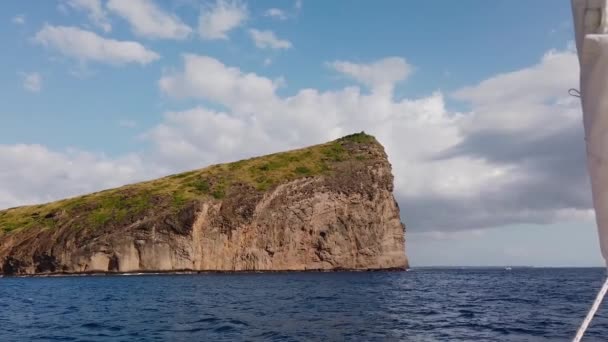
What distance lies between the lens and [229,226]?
114m

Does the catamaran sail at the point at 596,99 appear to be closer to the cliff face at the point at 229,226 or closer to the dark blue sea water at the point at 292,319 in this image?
the dark blue sea water at the point at 292,319

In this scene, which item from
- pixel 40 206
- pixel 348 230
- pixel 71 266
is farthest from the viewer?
pixel 40 206

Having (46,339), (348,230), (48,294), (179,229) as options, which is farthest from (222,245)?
(46,339)

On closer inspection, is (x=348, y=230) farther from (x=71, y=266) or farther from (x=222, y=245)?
(x=71, y=266)

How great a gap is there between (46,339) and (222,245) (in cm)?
8722

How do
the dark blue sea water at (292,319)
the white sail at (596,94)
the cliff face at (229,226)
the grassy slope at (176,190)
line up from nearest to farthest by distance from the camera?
the white sail at (596,94)
the dark blue sea water at (292,319)
the cliff face at (229,226)
the grassy slope at (176,190)

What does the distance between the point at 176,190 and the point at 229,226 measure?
1893 centimetres

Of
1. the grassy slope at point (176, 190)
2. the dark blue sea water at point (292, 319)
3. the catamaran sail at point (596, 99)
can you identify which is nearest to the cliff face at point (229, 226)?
the grassy slope at point (176, 190)

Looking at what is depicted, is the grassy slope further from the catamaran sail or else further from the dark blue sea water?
the catamaran sail

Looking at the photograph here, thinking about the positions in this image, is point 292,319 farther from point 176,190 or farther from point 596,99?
point 176,190

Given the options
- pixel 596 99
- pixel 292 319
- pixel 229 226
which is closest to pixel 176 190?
pixel 229 226

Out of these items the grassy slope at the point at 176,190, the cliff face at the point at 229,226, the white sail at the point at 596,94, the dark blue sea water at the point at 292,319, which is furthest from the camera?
the grassy slope at the point at 176,190

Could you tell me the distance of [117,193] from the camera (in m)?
129

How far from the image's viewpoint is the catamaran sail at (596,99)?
4.23m
